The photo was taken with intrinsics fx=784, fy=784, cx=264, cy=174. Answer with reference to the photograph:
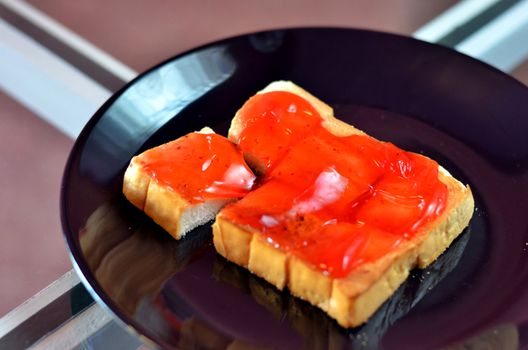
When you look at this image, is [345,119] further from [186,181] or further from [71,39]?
[71,39]

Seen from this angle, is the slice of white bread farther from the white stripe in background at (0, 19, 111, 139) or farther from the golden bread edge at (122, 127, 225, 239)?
the white stripe in background at (0, 19, 111, 139)

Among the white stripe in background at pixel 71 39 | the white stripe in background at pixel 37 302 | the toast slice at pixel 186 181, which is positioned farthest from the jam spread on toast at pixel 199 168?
the white stripe in background at pixel 71 39

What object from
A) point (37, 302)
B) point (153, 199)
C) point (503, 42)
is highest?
point (503, 42)

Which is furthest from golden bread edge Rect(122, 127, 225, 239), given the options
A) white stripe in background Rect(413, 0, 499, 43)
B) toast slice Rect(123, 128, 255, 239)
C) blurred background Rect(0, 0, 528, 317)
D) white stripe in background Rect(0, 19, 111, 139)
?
white stripe in background Rect(413, 0, 499, 43)

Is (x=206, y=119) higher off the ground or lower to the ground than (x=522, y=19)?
lower

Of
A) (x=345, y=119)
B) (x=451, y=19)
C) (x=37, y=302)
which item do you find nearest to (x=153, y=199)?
(x=37, y=302)

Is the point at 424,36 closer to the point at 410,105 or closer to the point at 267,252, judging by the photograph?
the point at 410,105

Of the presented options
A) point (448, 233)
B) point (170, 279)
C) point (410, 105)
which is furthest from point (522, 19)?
point (170, 279)
